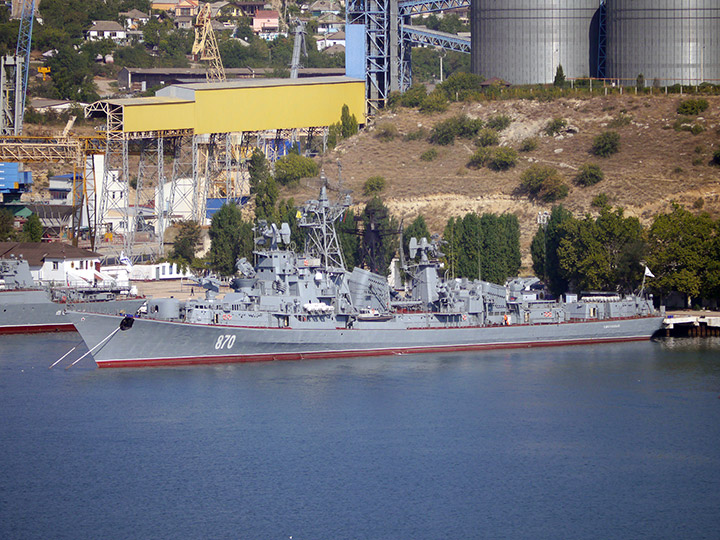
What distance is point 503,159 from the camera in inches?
3113

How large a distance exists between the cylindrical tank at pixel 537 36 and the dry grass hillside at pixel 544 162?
4.60 meters

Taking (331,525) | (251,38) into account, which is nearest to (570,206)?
(331,525)

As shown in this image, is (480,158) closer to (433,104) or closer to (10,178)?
(433,104)

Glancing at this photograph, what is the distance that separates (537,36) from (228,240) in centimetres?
3224

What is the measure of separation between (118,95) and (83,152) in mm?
→ 36603

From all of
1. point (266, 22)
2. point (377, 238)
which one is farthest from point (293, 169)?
point (266, 22)

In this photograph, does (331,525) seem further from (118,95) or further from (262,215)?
(118,95)

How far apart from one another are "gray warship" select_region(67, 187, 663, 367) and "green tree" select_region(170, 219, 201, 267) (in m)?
18.1

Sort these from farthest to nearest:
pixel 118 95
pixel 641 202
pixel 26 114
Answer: pixel 118 95 → pixel 26 114 → pixel 641 202

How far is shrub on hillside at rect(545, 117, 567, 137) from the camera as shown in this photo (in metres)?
82.2

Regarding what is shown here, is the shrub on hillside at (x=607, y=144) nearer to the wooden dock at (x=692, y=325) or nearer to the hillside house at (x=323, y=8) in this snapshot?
the wooden dock at (x=692, y=325)

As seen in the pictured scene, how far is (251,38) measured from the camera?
14275 centimetres

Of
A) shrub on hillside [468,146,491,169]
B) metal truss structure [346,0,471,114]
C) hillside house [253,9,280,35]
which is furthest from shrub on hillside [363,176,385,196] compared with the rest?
hillside house [253,9,280,35]

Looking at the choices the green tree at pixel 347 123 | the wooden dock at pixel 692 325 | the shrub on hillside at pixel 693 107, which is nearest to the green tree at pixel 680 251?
the wooden dock at pixel 692 325
